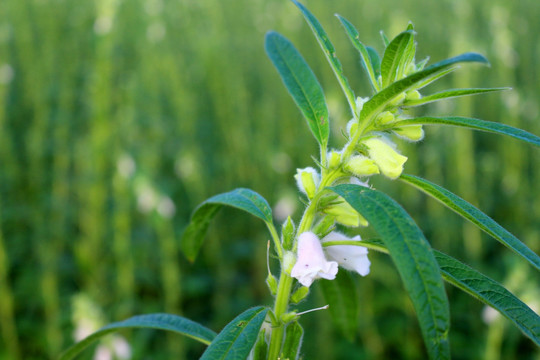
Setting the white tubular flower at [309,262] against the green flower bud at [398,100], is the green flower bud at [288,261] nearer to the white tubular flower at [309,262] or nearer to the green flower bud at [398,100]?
the white tubular flower at [309,262]

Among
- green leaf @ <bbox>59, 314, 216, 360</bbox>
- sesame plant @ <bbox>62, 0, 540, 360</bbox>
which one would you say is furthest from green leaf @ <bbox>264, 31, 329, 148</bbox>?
green leaf @ <bbox>59, 314, 216, 360</bbox>

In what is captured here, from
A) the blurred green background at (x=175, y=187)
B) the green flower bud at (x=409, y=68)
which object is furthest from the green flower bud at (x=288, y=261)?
the blurred green background at (x=175, y=187)

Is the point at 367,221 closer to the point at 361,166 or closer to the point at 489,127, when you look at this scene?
the point at 361,166

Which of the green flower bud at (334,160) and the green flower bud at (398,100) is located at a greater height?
the green flower bud at (398,100)

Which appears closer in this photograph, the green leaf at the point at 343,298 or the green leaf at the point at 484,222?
the green leaf at the point at 484,222

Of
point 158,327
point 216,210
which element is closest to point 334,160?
point 216,210

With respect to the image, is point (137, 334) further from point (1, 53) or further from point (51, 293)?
point (1, 53)

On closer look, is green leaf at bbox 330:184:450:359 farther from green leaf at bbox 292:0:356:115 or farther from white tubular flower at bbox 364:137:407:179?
green leaf at bbox 292:0:356:115

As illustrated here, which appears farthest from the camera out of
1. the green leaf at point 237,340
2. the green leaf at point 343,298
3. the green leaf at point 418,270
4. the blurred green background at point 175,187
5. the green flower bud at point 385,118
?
the blurred green background at point 175,187
